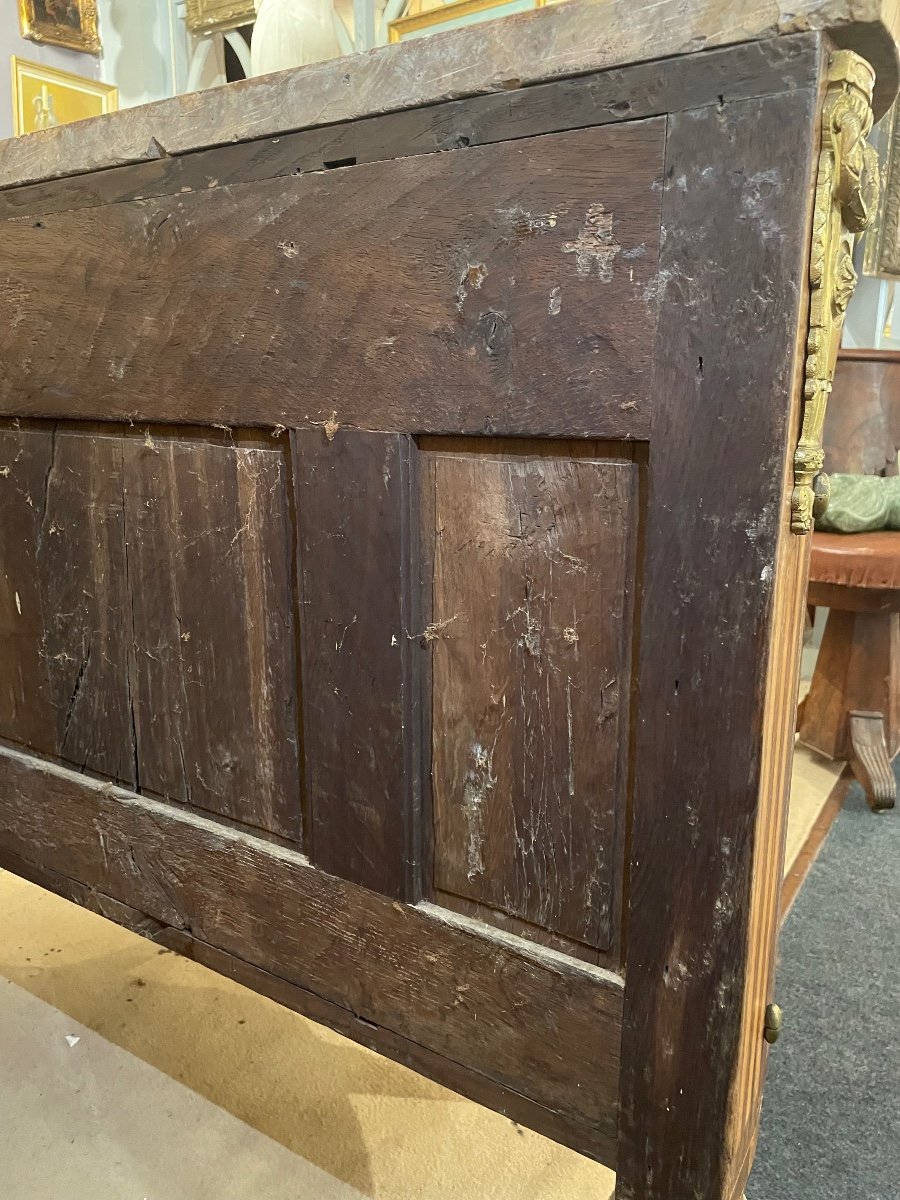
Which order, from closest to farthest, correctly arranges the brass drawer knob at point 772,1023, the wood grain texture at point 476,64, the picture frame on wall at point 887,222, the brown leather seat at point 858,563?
1. the wood grain texture at point 476,64
2. the brass drawer knob at point 772,1023
3. the brown leather seat at point 858,563
4. the picture frame on wall at point 887,222

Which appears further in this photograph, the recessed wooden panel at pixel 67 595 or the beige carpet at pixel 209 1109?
the beige carpet at pixel 209 1109

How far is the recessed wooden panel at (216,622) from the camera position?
2.38 feet

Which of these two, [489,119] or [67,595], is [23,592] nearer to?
[67,595]

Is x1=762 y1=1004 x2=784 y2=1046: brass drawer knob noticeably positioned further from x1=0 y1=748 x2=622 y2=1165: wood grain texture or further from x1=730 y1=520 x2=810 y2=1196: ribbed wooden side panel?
x1=0 y1=748 x2=622 y2=1165: wood grain texture

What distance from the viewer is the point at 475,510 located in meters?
0.62

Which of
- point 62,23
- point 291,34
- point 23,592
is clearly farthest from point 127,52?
point 23,592

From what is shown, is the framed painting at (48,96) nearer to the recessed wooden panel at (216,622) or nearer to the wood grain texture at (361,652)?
the recessed wooden panel at (216,622)

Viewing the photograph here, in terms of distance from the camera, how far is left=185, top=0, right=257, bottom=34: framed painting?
54.6 inches

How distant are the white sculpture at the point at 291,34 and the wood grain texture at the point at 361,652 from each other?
1.30 ft

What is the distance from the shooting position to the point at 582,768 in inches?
24.0

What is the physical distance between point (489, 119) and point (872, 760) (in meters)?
1.66

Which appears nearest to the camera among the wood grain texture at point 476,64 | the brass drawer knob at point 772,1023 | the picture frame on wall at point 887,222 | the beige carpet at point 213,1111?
the wood grain texture at point 476,64

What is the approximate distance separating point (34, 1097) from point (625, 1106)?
2.52 feet

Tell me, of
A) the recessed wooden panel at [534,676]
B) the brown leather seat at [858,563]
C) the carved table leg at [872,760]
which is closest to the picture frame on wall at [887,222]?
the brown leather seat at [858,563]
